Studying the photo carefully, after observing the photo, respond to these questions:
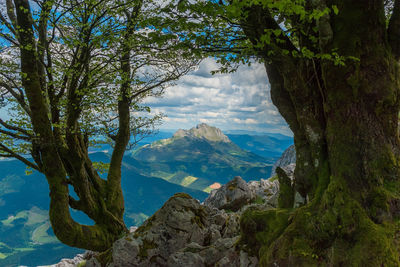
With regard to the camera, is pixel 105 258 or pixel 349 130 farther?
pixel 105 258

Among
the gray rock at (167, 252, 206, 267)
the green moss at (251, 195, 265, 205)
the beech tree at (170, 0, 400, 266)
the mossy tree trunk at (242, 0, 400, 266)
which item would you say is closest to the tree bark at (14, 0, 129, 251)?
the gray rock at (167, 252, 206, 267)

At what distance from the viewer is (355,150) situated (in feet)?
26.0

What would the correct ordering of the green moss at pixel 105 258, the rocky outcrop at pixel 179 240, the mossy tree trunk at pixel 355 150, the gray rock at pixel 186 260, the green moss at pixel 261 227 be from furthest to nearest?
the green moss at pixel 105 258, the rocky outcrop at pixel 179 240, the gray rock at pixel 186 260, the green moss at pixel 261 227, the mossy tree trunk at pixel 355 150

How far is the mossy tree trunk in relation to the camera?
23.7 feet

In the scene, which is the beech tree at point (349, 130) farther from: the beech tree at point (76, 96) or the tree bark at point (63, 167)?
the tree bark at point (63, 167)

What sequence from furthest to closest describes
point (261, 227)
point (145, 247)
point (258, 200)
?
1. point (258, 200)
2. point (145, 247)
3. point (261, 227)

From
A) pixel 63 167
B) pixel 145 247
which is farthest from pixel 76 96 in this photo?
pixel 145 247

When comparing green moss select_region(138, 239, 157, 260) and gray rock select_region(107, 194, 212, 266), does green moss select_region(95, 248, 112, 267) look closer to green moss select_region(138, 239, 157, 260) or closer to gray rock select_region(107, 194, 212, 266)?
gray rock select_region(107, 194, 212, 266)

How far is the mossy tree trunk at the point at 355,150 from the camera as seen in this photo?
23.7 feet

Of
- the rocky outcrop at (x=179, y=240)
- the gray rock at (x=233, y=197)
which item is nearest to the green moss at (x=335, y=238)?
the rocky outcrop at (x=179, y=240)

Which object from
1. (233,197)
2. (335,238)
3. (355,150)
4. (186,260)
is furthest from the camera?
(233,197)

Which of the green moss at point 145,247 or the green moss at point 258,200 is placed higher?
the green moss at point 145,247

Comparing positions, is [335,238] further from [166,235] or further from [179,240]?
[166,235]

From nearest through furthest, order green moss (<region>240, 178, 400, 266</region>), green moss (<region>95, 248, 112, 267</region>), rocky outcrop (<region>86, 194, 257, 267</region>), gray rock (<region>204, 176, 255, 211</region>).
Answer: green moss (<region>240, 178, 400, 266</region>)
rocky outcrop (<region>86, 194, 257, 267</region>)
green moss (<region>95, 248, 112, 267</region>)
gray rock (<region>204, 176, 255, 211</region>)
